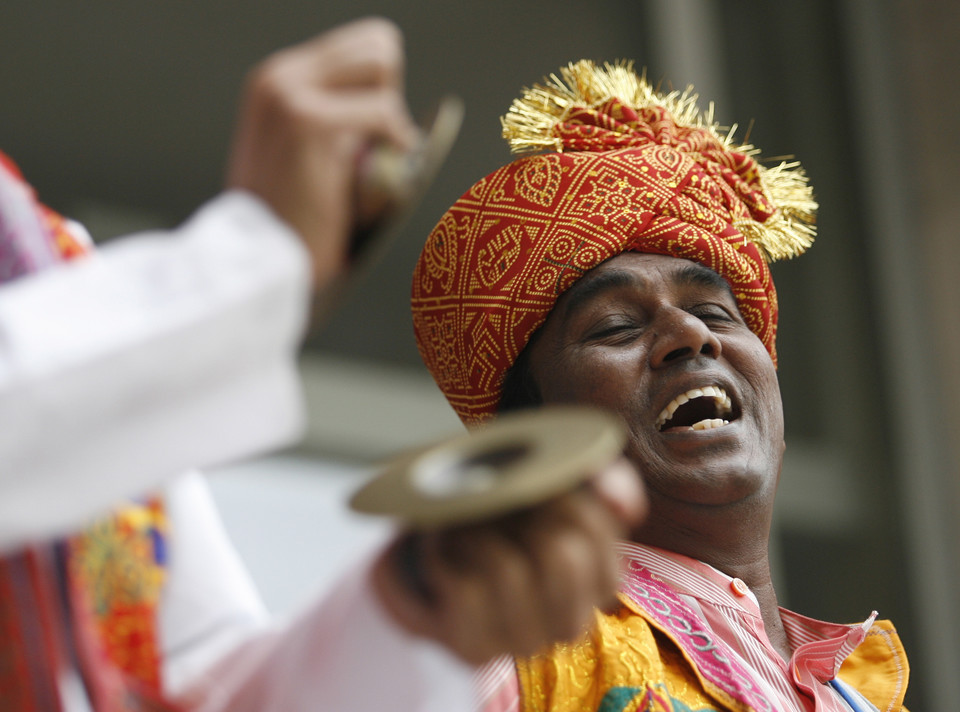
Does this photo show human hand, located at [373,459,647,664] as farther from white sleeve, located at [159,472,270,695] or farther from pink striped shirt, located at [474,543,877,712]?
pink striped shirt, located at [474,543,877,712]

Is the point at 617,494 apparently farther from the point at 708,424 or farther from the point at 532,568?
the point at 708,424

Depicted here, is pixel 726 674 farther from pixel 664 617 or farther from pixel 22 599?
pixel 22 599

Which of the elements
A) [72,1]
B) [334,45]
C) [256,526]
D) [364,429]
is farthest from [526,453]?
[364,429]

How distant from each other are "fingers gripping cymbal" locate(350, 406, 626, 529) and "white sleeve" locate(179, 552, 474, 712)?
96mm

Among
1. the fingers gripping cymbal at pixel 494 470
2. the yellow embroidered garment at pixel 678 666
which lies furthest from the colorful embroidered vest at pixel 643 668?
the fingers gripping cymbal at pixel 494 470

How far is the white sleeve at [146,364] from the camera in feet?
2.35

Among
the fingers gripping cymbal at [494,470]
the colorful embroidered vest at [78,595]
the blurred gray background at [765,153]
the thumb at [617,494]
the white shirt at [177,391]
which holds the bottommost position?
the blurred gray background at [765,153]

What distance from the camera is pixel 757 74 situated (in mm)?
5805

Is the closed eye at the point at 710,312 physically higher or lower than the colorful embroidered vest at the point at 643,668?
higher

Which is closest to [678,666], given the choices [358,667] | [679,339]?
[679,339]

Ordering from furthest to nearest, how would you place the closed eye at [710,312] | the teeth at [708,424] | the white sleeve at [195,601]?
the closed eye at [710,312], the teeth at [708,424], the white sleeve at [195,601]

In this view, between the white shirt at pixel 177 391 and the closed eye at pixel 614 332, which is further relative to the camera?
the closed eye at pixel 614 332

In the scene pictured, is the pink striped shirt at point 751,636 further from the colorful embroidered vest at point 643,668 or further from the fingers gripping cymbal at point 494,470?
the fingers gripping cymbal at point 494,470

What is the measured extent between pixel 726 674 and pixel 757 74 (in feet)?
15.0
